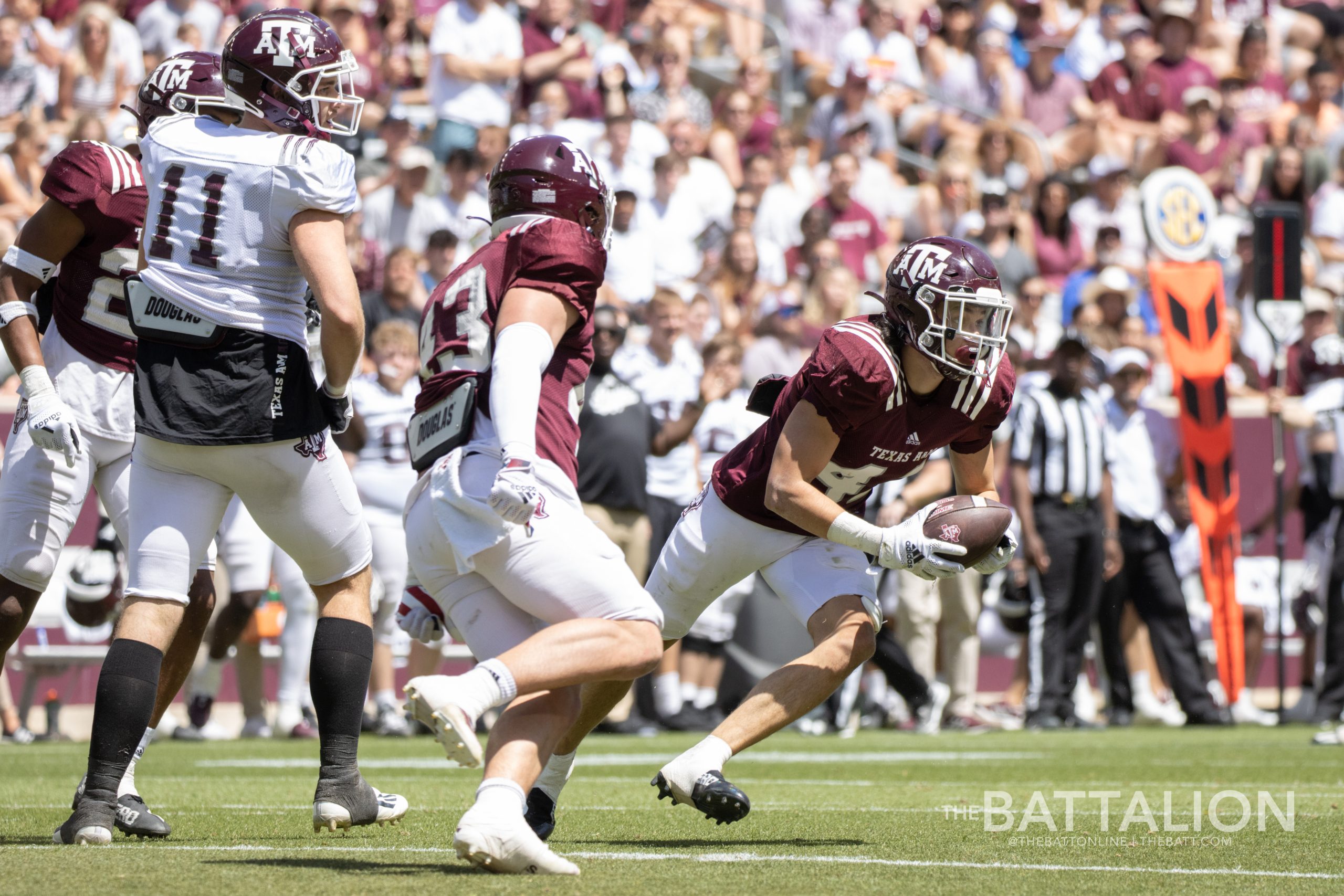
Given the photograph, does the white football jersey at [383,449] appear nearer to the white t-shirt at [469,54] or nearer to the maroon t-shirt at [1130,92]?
the white t-shirt at [469,54]

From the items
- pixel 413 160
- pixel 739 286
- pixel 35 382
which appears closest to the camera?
pixel 35 382

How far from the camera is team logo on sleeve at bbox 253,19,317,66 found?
4445mm

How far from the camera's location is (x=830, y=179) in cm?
1386

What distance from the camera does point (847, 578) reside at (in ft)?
16.4

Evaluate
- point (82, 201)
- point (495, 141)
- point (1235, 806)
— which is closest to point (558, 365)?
point (82, 201)

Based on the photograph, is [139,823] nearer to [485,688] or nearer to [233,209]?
[485,688]

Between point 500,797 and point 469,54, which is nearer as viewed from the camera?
point 500,797

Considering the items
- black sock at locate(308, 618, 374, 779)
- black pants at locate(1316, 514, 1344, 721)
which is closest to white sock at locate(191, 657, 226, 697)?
black sock at locate(308, 618, 374, 779)

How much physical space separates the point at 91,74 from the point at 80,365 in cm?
792

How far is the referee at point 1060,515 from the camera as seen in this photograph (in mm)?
10531

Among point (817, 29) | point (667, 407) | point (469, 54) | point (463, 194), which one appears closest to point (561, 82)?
point (469, 54)

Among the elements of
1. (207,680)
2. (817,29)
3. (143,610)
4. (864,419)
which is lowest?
(207,680)

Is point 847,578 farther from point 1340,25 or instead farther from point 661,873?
point 1340,25

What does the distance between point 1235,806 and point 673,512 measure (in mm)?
5089
